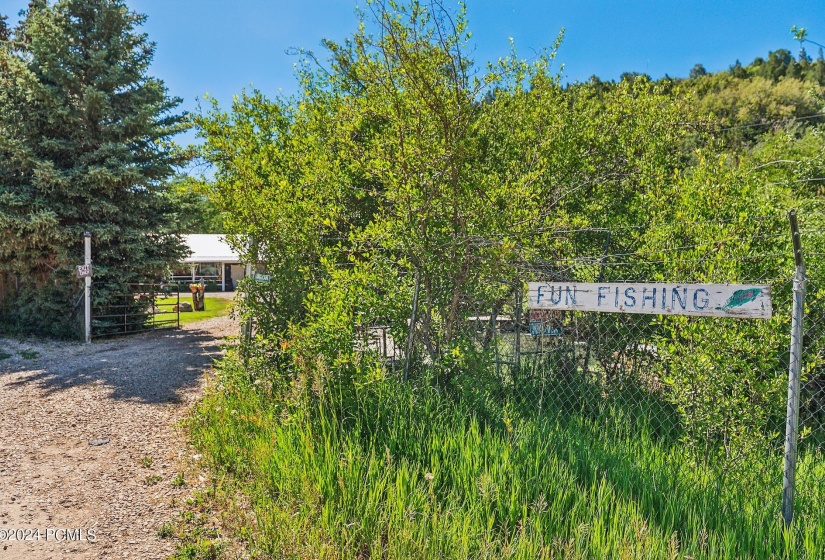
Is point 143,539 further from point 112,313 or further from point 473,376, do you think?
point 112,313

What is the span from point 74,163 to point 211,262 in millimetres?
22221

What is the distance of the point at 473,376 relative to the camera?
4363 millimetres

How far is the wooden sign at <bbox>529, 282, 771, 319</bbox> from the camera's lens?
287cm

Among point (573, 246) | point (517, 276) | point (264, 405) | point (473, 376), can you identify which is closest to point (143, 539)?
point (264, 405)

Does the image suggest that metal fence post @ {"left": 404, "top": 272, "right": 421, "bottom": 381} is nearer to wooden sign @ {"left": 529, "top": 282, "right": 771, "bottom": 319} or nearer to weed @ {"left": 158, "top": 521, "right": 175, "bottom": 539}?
wooden sign @ {"left": 529, "top": 282, "right": 771, "bottom": 319}

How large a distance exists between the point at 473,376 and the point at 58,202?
11.6m

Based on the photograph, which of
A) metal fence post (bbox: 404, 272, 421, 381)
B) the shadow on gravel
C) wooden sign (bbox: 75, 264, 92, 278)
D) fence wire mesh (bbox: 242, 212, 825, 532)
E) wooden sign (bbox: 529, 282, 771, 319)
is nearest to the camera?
wooden sign (bbox: 529, 282, 771, 319)

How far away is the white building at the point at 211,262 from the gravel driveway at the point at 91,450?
22.7 metres

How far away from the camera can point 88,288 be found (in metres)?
11.5

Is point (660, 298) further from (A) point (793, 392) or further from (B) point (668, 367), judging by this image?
(B) point (668, 367)

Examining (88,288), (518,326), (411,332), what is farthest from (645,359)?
(88,288)

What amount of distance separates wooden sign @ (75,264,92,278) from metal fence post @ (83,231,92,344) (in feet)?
0.25

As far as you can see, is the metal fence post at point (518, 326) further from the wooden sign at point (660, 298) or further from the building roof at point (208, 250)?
the building roof at point (208, 250)

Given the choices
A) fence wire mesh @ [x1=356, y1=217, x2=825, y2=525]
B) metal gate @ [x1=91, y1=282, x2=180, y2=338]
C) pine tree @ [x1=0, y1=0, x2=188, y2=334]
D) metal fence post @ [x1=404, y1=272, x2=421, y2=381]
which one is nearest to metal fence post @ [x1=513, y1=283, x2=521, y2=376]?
fence wire mesh @ [x1=356, y1=217, x2=825, y2=525]
